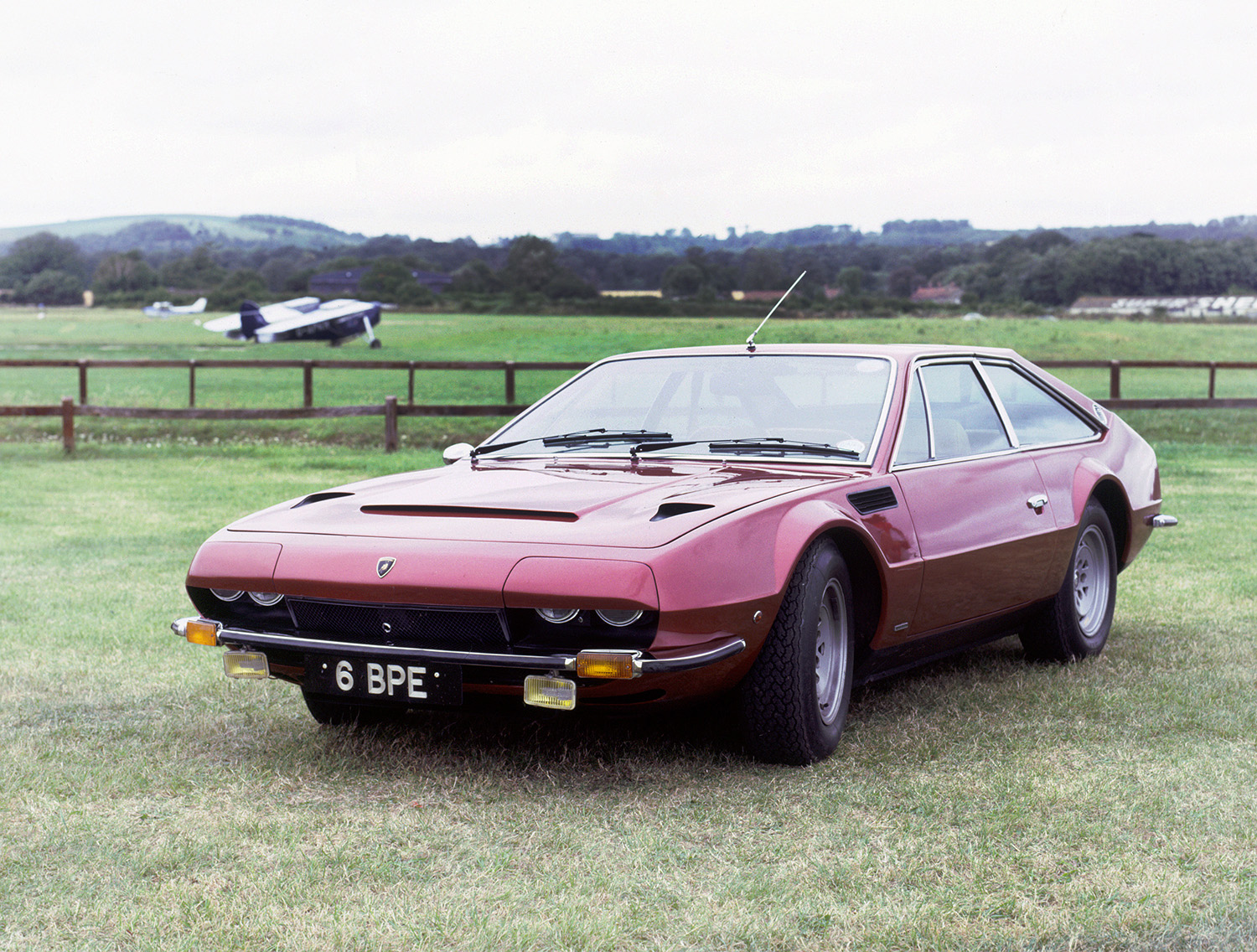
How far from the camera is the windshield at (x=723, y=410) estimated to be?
482 centimetres

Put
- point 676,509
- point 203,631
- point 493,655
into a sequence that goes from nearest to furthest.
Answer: point 493,655
point 676,509
point 203,631

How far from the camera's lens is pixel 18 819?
372 cm

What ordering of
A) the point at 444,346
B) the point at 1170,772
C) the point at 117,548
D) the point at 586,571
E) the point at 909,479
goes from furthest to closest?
1. the point at 444,346
2. the point at 117,548
3. the point at 909,479
4. the point at 1170,772
5. the point at 586,571

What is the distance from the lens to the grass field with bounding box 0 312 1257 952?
300 centimetres

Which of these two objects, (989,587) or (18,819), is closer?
(18,819)

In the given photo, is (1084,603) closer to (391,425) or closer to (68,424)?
(391,425)

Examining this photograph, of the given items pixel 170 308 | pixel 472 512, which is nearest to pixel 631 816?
pixel 472 512

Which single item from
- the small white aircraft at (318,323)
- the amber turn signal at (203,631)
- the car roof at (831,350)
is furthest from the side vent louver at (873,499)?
the small white aircraft at (318,323)

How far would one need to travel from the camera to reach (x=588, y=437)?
507 cm

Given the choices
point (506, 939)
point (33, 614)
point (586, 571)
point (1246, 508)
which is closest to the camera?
point (506, 939)

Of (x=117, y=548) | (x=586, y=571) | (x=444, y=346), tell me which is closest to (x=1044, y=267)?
(x=444, y=346)

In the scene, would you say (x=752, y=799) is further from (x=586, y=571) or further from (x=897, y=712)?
(x=897, y=712)

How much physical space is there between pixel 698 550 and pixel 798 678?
0.55 m

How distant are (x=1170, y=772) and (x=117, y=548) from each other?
23.4 ft
